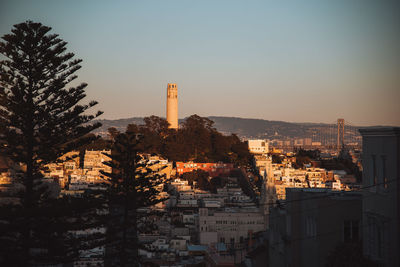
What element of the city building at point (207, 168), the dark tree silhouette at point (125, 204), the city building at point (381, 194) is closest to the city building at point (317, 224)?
the city building at point (381, 194)

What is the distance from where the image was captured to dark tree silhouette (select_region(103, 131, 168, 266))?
55.7 feet

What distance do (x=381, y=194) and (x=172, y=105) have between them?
7824 cm

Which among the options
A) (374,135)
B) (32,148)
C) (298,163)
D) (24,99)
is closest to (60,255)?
(32,148)

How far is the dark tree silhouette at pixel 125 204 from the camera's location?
1697 centimetres

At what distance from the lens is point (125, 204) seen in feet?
58.0

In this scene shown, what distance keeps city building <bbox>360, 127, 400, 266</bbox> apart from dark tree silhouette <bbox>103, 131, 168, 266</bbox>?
770 cm

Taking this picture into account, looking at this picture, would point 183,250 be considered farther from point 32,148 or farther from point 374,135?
point 374,135

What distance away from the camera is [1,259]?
1409 cm

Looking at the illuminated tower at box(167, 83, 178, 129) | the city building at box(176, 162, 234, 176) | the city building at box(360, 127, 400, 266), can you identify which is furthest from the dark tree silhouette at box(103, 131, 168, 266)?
the illuminated tower at box(167, 83, 178, 129)

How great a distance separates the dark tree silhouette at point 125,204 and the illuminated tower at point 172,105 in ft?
213

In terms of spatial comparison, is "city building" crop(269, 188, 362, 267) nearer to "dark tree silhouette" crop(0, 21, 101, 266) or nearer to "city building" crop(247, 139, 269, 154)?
"dark tree silhouette" crop(0, 21, 101, 266)

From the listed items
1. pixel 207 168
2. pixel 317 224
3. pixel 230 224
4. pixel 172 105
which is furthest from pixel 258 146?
pixel 317 224

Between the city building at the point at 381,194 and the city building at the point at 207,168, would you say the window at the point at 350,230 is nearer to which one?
the city building at the point at 381,194

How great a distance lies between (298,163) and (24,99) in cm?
8034
